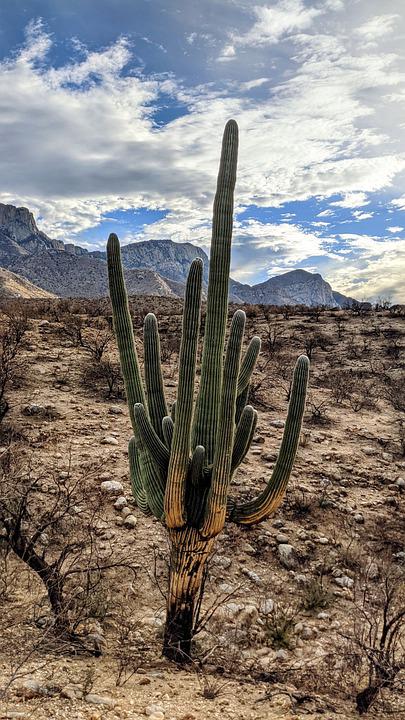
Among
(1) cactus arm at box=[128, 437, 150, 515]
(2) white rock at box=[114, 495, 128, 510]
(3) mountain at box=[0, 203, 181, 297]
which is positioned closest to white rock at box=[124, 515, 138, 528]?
(2) white rock at box=[114, 495, 128, 510]

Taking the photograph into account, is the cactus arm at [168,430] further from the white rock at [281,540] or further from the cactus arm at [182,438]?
the white rock at [281,540]

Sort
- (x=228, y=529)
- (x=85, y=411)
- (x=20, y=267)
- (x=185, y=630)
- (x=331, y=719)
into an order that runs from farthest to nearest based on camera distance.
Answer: (x=20, y=267), (x=85, y=411), (x=228, y=529), (x=185, y=630), (x=331, y=719)

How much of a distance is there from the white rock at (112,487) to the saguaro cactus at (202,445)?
173cm

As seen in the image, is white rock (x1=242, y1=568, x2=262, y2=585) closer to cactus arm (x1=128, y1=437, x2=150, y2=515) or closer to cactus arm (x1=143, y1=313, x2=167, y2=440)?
cactus arm (x1=128, y1=437, x2=150, y2=515)

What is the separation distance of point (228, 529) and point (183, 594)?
183 cm

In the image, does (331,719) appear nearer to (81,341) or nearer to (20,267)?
(81,341)

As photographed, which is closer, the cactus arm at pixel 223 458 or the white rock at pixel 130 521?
the cactus arm at pixel 223 458

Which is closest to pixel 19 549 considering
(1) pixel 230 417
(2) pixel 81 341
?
(1) pixel 230 417

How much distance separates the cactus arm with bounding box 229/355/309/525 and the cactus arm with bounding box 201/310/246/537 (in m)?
0.47

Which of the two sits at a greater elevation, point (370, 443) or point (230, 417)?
point (230, 417)

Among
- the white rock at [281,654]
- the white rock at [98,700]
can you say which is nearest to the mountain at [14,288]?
the white rock at [281,654]

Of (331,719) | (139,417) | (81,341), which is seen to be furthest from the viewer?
(81,341)

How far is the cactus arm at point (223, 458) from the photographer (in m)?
3.25

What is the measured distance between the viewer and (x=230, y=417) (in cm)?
335
